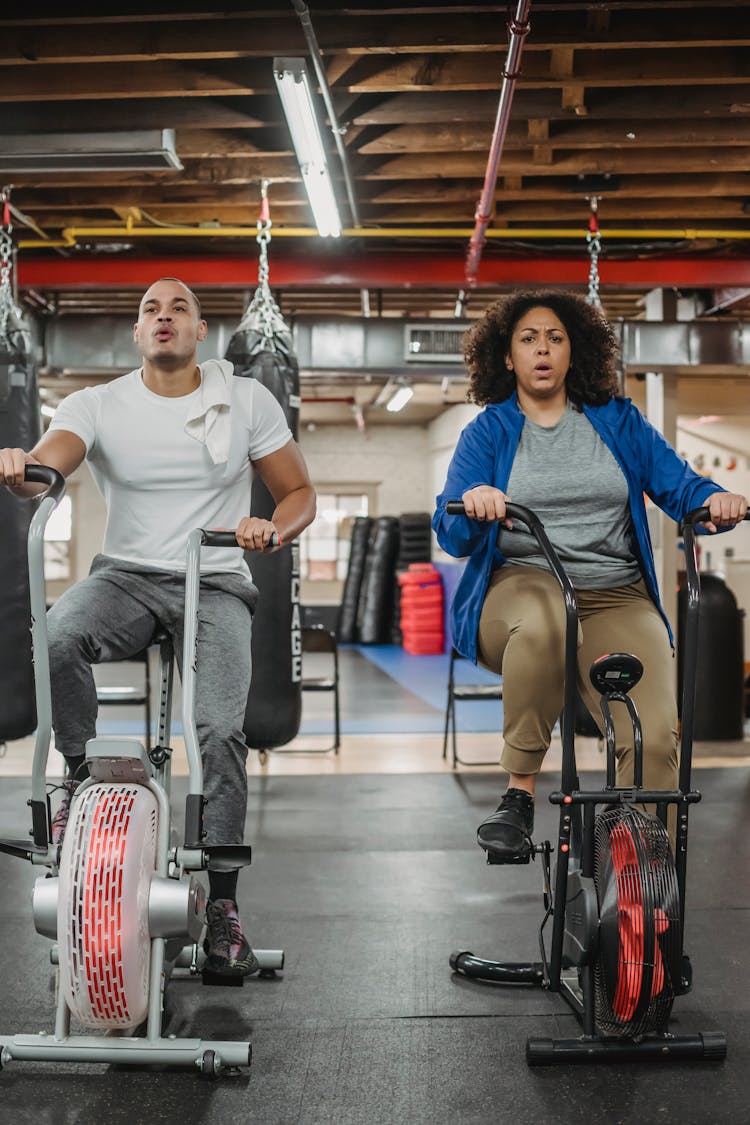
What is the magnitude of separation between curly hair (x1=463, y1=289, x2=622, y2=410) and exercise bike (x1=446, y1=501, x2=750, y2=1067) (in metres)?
0.58

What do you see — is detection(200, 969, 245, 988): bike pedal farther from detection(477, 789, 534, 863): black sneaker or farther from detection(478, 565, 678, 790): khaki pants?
detection(478, 565, 678, 790): khaki pants

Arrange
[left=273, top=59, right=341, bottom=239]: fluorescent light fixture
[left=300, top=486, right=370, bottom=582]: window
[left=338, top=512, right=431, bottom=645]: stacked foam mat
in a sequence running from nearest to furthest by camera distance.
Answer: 1. [left=273, top=59, right=341, bottom=239]: fluorescent light fixture
2. [left=338, top=512, right=431, bottom=645]: stacked foam mat
3. [left=300, top=486, right=370, bottom=582]: window

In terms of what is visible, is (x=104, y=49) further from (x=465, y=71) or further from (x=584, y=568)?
(x=584, y=568)

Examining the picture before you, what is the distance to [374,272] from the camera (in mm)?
6281

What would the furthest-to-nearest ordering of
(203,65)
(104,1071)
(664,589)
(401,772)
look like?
1. (664,589)
2. (401,772)
3. (203,65)
4. (104,1071)

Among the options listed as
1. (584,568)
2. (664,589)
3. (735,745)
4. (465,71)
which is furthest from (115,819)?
(664,589)

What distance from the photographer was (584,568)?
2559 millimetres

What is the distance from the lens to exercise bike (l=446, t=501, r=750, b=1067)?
2053 millimetres

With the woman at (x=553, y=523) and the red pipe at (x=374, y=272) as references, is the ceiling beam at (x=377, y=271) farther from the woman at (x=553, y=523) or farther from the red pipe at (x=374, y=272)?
the woman at (x=553, y=523)

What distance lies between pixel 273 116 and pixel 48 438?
2.40 m

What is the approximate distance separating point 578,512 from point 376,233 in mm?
3487

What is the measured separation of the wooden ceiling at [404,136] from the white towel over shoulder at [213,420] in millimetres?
1458

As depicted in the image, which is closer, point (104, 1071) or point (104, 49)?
point (104, 1071)

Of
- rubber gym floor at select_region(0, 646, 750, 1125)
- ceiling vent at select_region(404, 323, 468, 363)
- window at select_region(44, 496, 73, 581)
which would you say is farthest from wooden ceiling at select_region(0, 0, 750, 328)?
window at select_region(44, 496, 73, 581)
